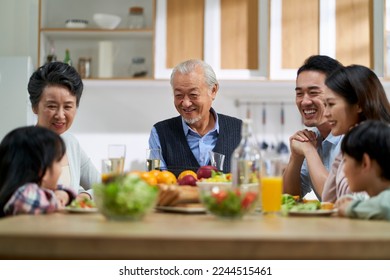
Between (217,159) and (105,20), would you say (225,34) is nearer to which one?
(105,20)

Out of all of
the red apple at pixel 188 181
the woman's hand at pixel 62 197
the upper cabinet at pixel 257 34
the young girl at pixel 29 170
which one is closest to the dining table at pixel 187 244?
the young girl at pixel 29 170

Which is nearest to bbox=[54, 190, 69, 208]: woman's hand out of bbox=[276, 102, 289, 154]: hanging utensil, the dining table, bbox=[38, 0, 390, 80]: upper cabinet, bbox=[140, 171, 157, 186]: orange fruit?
bbox=[140, 171, 157, 186]: orange fruit

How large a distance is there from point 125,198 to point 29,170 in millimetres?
445

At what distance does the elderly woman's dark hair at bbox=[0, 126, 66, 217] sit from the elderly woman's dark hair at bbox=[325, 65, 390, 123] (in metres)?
1.13

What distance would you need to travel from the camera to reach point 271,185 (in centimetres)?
162

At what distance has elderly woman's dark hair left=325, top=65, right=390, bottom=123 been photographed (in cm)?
221

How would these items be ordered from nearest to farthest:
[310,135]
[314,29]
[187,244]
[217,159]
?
[187,244] → [217,159] → [310,135] → [314,29]

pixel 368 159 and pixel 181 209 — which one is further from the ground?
pixel 368 159

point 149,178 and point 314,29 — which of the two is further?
point 314,29

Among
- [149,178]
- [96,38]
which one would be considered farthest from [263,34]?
[149,178]

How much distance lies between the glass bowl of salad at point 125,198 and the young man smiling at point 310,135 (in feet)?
4.63

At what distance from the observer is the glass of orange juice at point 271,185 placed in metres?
1.62

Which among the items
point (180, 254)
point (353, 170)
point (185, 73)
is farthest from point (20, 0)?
point (180, 254)

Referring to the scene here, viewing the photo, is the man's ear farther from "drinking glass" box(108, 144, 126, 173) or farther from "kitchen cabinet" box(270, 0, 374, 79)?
"kitchen cabinet" box(270, 0, 374, 79)
